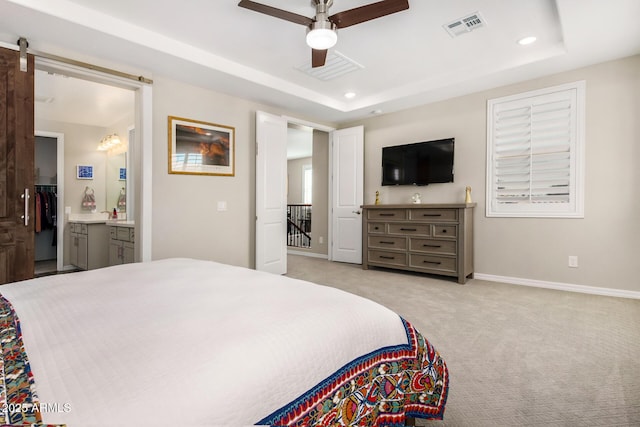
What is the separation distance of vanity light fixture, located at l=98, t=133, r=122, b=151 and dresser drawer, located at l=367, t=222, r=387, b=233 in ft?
14.5

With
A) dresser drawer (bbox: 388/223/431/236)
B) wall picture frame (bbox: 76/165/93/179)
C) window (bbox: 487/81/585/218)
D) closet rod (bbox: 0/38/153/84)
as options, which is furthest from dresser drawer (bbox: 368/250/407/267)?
wall picture frame (bbox: 76/165/93/179)

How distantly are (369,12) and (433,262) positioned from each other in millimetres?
3040

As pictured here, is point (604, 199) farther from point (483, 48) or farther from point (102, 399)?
point (102, 399)

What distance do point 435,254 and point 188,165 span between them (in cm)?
330

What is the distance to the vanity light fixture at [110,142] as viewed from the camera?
17.6 ft

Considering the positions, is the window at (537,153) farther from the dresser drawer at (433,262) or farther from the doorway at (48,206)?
the doorway at (48,206)

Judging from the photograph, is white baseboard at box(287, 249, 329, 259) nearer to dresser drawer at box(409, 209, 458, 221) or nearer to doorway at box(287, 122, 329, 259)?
doorway at box(287, 122, 329, 259)

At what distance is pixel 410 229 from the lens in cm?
442

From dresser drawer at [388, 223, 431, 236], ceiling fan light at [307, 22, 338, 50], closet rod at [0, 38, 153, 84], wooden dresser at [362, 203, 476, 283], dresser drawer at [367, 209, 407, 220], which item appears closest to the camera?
ceiling fan light at [307, 22, 338, 50]

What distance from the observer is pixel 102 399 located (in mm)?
602

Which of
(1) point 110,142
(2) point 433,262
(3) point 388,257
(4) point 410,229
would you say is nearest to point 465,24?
(4) point 410,229

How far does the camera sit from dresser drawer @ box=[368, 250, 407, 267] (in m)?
4.51

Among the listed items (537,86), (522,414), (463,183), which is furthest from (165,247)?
(537,86)

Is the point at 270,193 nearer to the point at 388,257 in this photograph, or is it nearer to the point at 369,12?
the point at 388,257
